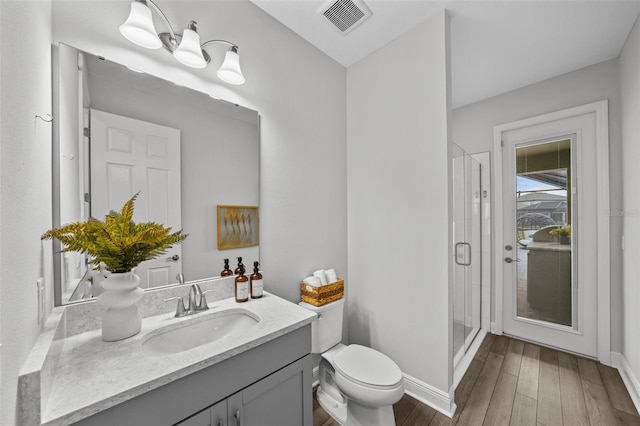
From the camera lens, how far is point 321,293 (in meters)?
1.69

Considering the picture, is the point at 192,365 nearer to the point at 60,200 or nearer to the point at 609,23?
the point at 60,200

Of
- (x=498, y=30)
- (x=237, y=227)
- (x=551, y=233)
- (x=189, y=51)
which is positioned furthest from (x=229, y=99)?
(x=551, y=233)

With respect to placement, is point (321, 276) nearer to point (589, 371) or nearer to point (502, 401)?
point (502, 401)

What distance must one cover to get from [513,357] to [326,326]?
6.18 ft

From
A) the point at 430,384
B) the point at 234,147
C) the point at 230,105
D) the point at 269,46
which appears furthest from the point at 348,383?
the point at 269,46

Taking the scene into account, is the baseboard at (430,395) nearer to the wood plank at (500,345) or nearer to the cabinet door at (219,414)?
the wood plank at (500,345)

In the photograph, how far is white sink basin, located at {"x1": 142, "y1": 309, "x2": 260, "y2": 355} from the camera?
1.05m

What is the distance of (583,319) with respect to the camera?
228cm

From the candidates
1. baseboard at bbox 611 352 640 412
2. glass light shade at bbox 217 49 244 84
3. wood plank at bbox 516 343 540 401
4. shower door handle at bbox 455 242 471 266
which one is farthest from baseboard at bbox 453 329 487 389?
glass light shade at bbox 217 49 244 84

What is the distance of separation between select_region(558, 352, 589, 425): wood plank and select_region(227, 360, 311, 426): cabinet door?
1727 millimetres

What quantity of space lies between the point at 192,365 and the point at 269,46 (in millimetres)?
1835

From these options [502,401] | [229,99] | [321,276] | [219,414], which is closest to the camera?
[219,414]

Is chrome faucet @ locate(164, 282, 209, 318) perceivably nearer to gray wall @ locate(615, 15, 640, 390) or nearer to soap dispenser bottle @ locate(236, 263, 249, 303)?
soap dispenser bottle @ locate(236, 263, 249, 303)

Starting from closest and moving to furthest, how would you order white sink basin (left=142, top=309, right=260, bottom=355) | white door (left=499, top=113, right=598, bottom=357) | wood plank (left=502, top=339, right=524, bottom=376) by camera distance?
white sink basin (left=142, top=309, right=260, bottom=355) < wood plank (left=502, top=339, right=524, bottom=376) < white door (left=499, top=113, right=598, bottom=357)
